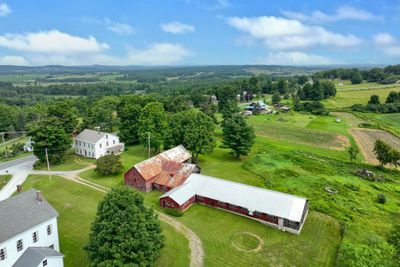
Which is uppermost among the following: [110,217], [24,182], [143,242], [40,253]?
[110,217]

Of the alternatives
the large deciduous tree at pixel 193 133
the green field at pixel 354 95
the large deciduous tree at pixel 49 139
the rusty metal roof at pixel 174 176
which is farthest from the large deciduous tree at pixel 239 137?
the green field at pixel 354 95

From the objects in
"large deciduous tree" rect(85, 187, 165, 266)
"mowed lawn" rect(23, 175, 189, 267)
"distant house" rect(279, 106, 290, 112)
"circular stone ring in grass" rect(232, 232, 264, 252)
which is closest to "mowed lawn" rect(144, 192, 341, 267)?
"circular stone ring in grass" rect(232, 232, 264, 252)

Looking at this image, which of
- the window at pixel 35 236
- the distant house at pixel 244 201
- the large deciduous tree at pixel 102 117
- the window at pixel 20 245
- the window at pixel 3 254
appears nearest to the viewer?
the window at pixel 3 254

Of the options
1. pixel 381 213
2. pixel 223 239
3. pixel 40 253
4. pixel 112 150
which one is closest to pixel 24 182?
pixel 112 150

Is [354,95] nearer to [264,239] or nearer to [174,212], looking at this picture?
[264,239]

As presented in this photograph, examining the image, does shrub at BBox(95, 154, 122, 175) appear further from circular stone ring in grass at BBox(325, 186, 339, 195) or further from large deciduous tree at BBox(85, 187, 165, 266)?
circular stone ring in grass at BBox(325, 186, 339, 195)

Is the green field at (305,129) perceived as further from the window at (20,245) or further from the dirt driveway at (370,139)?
the window at (20,245)

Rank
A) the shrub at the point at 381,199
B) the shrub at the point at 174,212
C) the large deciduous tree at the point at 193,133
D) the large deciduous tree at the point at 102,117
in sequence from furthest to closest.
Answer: the large deciduous tree at the point at 102,117 < the large deciduous tree at the point at 193,133 < the shrub at the point at 381,199 < the shrub at the point at 174,212

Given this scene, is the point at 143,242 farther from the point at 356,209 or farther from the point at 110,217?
the point at 356,209
